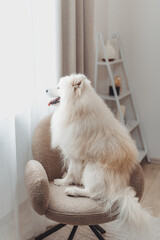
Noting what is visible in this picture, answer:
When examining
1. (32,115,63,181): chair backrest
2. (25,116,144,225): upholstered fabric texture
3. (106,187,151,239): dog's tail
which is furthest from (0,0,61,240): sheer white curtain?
(106,187,151,239): dog's tail

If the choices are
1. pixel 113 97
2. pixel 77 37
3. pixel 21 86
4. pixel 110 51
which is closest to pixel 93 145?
pixel 21 86

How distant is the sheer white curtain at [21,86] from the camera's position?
5.64ft

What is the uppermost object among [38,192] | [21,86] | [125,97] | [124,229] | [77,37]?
[77,37]

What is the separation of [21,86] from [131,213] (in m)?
0.94

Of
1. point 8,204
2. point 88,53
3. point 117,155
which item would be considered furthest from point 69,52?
point 8,204

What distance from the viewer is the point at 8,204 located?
6.04 ft

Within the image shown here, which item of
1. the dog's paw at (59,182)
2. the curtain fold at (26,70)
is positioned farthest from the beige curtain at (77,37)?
the dog's paw at (59,182)

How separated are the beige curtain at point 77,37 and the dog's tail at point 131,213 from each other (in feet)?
3.19

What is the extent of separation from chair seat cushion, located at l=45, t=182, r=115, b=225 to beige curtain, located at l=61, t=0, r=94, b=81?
0.94 meters

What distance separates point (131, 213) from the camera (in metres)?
1.52

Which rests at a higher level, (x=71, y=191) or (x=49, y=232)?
(x=71, y=191)

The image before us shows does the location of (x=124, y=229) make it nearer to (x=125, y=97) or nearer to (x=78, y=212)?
(x=78, y=212)

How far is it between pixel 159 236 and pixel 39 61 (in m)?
1.40

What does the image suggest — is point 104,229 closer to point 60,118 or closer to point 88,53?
point 60,118
